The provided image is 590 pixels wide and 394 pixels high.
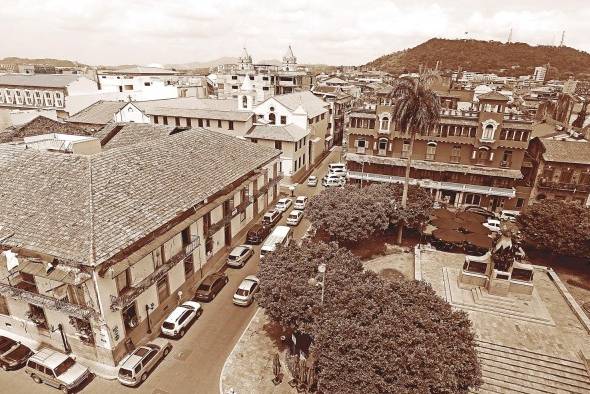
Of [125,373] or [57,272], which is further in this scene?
[125,373]

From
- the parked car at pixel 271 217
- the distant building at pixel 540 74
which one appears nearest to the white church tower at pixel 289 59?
the parked car at pixel 271 217

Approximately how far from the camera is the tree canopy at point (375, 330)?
19619 millimetres

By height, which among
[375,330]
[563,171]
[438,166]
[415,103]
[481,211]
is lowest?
[481,211]

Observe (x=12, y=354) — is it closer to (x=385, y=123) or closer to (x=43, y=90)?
(x=385, y=123)

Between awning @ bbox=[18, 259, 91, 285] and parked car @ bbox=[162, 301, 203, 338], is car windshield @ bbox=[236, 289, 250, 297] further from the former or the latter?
awning @ bbox=[18, 259, 91, 285]

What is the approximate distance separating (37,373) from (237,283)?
17641 millimetres

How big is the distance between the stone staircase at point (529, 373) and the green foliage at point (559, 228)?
16246 millimetres

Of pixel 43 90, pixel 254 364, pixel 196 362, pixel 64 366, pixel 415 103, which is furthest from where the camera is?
pixel 43 90

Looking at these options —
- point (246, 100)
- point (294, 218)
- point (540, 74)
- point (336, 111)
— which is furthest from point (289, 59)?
point (540, 74)

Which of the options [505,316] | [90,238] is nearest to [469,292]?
[505,316]

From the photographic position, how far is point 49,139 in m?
45.3

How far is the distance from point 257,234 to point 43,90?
87243 mm

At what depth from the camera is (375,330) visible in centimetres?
2116

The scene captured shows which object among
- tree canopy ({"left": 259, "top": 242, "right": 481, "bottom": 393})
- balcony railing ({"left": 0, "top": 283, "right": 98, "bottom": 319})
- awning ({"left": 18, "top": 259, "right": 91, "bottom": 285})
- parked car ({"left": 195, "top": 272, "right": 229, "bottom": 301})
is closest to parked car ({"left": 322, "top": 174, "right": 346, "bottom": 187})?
parked car ({"left": 195, "top": 272, "right": 229, "bottom": 301})
